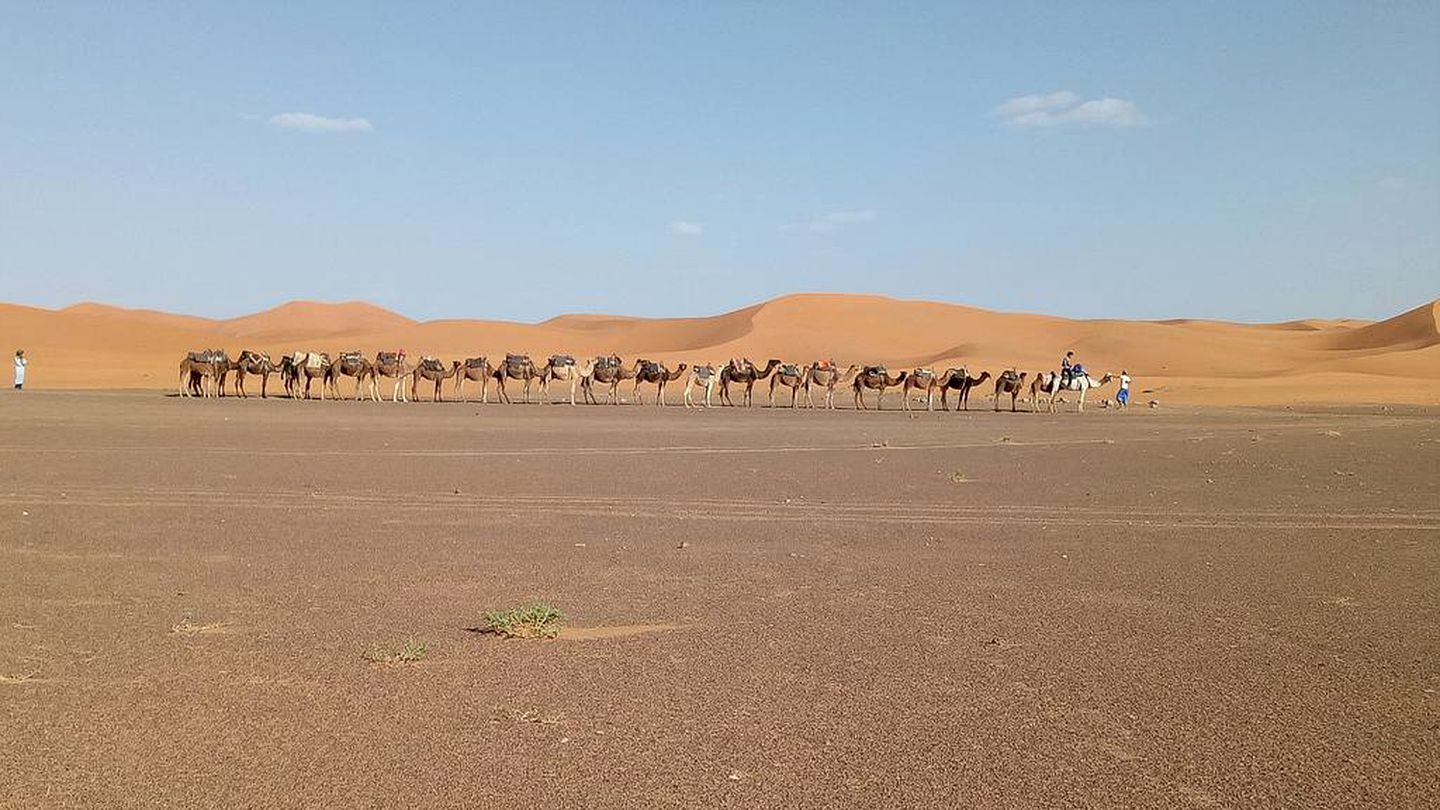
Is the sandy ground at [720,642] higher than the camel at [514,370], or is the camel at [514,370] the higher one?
the camel at [514,370]

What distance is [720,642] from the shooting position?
333 inches

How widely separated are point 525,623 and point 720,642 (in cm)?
139

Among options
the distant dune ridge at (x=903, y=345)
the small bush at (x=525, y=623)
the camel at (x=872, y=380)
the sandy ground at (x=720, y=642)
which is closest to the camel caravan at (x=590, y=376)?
the camel at (x=872, y=380)

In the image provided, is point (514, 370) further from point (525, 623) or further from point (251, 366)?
point (525, 623)

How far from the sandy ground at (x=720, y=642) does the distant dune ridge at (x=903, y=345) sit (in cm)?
4077

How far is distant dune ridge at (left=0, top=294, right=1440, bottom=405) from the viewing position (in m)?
60.6

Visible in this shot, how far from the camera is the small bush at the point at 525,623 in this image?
8531 millimetres

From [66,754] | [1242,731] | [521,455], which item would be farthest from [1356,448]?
[66,754]

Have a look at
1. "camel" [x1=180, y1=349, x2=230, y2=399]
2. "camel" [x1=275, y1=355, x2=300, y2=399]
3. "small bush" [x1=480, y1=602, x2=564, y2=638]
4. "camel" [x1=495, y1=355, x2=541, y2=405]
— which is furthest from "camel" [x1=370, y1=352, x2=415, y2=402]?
"small bush" [x1=480, y1=602, x2=564, y2=638]

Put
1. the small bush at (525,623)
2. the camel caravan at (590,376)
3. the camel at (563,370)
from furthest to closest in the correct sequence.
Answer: the camel at (563,370) → the camel caravan at (590,376) → the small bush at (525,623)

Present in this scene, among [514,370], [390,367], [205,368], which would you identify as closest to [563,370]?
[514,370]

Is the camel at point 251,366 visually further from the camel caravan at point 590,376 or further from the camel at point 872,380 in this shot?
the camel at point 872,380

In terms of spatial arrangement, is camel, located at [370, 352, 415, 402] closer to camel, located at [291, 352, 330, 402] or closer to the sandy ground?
camel, located at [291, 352, 330, 402]

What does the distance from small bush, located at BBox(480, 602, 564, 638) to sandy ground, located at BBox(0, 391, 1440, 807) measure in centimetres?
16
